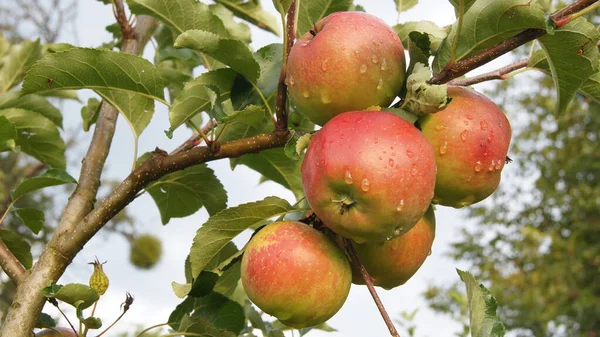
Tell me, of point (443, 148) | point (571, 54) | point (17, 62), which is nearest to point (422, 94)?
point (443, 148)

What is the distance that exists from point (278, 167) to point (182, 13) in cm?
26

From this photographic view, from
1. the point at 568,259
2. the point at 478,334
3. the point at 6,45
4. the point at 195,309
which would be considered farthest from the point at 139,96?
the point at 568,259

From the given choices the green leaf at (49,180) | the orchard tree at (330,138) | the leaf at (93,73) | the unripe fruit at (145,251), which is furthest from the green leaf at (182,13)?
the unripe fruit at (145,251)

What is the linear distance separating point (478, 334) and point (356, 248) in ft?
0.48

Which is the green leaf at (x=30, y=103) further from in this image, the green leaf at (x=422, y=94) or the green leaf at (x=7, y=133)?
the green leaf at (x=422, y=94)

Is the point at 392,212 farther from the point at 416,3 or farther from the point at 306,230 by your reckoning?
the point at 416,3

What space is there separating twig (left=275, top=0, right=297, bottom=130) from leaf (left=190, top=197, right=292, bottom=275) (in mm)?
90

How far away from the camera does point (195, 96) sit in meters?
0.73

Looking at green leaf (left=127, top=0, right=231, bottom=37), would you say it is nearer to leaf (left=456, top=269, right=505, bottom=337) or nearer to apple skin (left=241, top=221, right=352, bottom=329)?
apple skin (left=241, top=221, right=352, bottom=329)

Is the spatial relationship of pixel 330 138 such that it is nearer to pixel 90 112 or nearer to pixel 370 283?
pixel 370 283

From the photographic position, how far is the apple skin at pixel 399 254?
25.8 inches

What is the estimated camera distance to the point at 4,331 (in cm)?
75

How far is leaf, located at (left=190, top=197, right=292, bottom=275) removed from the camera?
71cm

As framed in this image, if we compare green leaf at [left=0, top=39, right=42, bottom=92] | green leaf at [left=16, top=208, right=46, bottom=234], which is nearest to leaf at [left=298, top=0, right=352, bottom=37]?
green leaf at [left=16, top=208, right=46, bottom=234]
